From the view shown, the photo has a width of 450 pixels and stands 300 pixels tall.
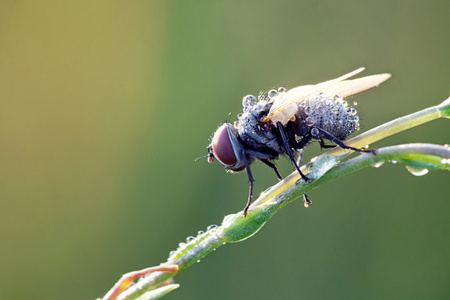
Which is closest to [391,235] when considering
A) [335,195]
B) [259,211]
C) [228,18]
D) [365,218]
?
[365,218]

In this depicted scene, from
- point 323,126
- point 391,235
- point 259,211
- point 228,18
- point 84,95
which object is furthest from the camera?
point 228,18

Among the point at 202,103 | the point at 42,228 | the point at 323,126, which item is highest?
the point at 202,103

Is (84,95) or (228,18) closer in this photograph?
(84,95)

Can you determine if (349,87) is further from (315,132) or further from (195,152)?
(195,152)

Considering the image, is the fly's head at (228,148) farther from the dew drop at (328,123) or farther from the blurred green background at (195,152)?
the blurred green background at (195,152)

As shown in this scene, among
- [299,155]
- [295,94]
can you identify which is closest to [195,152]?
[299,155]

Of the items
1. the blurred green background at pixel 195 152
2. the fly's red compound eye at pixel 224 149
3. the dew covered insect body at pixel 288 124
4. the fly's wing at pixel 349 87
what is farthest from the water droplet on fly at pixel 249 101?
the blurred green background at pixel 195 152

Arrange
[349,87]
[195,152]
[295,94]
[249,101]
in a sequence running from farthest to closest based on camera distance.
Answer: [195,152] < [249,101] < [349,87] < [295,94]

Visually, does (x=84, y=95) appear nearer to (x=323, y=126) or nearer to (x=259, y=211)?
(x=323, y=126)
